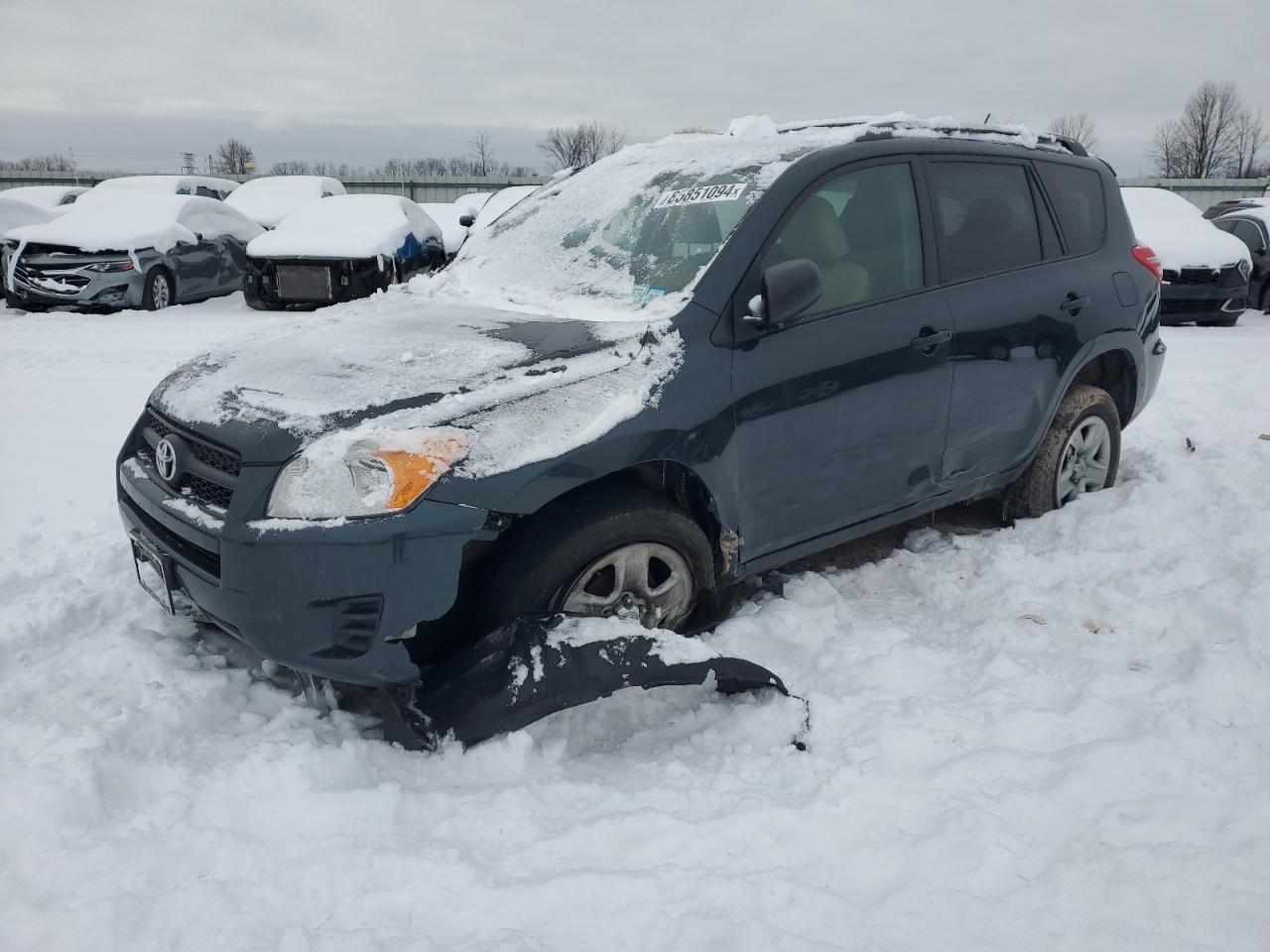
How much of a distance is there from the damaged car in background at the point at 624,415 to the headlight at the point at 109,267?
24.4 feet

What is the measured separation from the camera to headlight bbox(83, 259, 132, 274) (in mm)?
9570

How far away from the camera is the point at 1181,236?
10.5 m

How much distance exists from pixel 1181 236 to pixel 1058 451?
829cm

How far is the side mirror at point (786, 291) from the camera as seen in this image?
2746 mm

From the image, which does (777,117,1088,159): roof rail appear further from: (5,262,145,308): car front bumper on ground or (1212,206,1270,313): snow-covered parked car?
(1212,206,1270,313): snow-covered parked car

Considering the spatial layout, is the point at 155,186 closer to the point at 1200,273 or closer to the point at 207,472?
the point at 207,472

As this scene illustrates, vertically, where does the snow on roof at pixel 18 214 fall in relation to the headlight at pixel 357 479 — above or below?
above

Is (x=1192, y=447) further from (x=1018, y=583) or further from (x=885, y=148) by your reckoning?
(x=885, y=148)

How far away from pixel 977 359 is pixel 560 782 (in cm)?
227

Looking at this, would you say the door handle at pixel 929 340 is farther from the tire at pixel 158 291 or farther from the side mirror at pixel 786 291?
the tire at pixel 158 291

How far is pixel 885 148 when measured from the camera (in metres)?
3.31

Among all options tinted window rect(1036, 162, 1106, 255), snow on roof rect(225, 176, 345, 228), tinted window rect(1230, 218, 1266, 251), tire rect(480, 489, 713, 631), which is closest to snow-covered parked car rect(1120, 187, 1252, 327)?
tinted window rect(1230, 218, 1266, 251)

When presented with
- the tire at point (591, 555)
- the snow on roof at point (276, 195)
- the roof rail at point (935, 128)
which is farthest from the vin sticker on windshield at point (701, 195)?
the snow on roof at point (276, 195)

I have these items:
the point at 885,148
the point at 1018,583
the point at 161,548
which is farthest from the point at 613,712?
the point at 885,148
